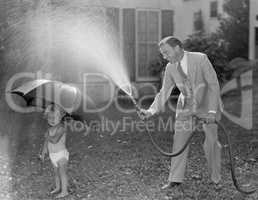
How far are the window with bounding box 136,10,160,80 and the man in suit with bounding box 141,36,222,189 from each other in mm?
7666

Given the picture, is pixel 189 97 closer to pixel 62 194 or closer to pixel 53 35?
pixel 62 194

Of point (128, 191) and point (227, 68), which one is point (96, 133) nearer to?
point (128, 191)

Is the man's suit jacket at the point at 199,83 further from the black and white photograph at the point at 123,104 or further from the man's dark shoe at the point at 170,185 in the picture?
the man's dark shoe at the point at 170,185

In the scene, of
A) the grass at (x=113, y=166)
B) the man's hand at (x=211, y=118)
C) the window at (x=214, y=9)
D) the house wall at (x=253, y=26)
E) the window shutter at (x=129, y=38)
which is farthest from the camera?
the window at (x=214, y=9)

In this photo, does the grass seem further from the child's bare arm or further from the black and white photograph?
the child's bare arm

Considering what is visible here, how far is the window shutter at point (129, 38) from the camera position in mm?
12680

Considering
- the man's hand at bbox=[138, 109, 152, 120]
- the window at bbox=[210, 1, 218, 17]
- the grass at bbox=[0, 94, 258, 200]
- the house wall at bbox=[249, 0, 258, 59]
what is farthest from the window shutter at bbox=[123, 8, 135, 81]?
the man's hand at bbox=[138, 109, 152, 120]

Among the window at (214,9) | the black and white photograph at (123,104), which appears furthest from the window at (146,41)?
the window at (214,9)

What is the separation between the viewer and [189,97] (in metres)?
5.21

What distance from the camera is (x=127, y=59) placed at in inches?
508

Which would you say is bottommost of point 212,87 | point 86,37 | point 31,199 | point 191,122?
point 31,199

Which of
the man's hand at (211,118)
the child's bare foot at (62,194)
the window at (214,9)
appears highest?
the window at (214,9)

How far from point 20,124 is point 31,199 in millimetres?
4035

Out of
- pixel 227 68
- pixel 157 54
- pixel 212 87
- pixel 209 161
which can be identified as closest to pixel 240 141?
pixel 209 161
